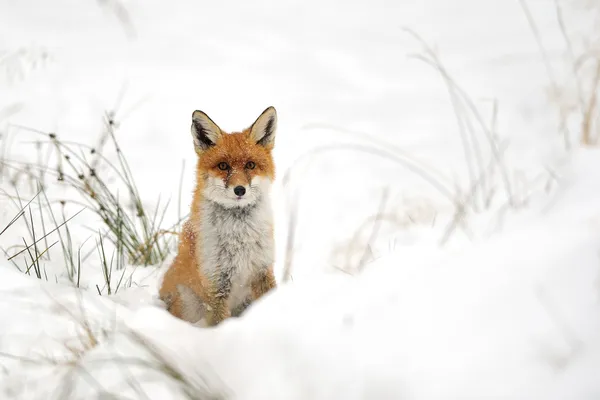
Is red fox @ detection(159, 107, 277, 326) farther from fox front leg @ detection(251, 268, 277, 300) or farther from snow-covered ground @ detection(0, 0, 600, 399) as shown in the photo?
snow-covered ground @ detection(0, 0, 600, 399)

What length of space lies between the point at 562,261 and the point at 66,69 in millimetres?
5426

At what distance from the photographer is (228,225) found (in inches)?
96.1

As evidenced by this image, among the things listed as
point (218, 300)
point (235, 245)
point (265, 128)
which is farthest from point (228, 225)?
point (265, 128)

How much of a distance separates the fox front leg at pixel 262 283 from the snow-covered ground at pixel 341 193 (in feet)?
1.10

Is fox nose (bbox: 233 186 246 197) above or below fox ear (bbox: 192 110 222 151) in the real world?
below

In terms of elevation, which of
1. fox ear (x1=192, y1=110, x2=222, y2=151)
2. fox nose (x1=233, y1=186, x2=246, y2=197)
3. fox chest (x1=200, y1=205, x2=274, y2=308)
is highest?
fox ear (x1=192, y1=110, x2=222, y2=151)

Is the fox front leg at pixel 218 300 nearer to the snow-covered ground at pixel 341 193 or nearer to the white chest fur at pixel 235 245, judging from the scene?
the white chest fur at pixel 235 245

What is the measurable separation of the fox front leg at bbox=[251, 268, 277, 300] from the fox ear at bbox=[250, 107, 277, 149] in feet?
1.70

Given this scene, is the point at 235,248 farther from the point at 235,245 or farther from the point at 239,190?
the point at 239,190

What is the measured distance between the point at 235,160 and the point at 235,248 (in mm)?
352

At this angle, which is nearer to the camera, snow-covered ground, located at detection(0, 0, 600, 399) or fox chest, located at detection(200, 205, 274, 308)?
snow-covered ground, located at detection(0, 0, 600, 399)

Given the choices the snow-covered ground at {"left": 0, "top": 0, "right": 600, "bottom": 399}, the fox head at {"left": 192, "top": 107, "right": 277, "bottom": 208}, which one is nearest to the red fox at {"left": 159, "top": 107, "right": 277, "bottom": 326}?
the fox head at {"left": 192, "top": 107, "right": 277, "bottom": 208}

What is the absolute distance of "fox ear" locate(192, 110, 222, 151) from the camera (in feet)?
7.84

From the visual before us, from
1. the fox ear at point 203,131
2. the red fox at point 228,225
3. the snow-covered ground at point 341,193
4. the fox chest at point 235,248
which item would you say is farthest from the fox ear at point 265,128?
the snow-covered ground at point 341,193
